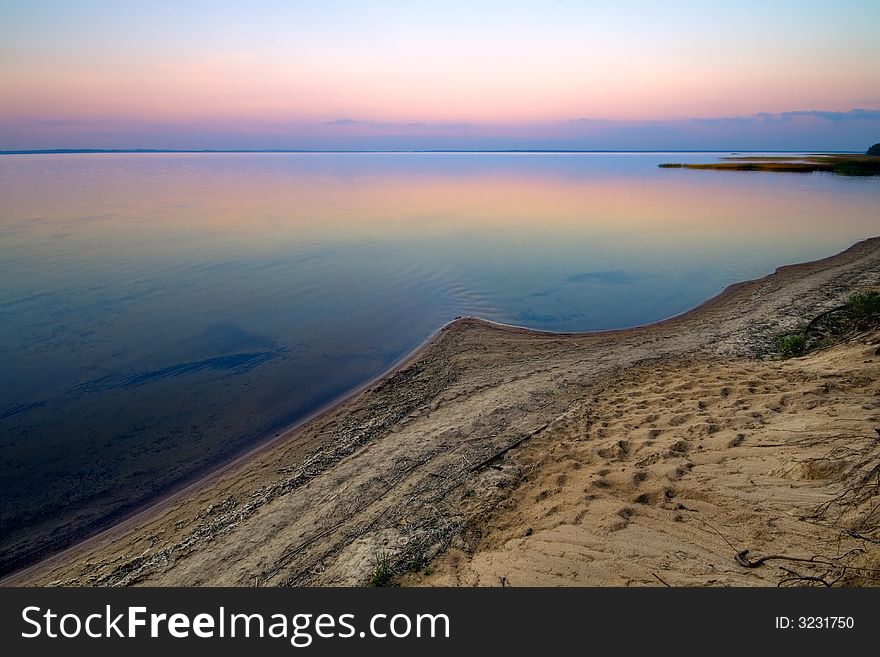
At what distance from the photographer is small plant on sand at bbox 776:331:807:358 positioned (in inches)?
426

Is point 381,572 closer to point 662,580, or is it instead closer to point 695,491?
point 662,580

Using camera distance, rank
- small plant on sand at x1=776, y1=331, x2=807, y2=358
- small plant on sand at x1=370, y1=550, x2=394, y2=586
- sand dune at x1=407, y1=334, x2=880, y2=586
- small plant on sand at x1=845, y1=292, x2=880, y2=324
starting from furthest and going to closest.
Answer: small plant on sand at x1=845, y1=292, x2=880, y2=324
small plant on sand at x1=776, y1=331, x2=807, y2=358
small plant on sand at x1=370, y1=550, x2=394, y2=586
sand dune at x1=407, y1=334, x2=880, y2=586

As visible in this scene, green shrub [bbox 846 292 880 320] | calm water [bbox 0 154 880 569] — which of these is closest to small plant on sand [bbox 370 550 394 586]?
calm water [bbox 0 154 880 569]

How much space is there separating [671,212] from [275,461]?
4299cm

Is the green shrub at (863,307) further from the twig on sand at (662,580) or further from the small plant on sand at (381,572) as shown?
the small plant on sand at (381,572)

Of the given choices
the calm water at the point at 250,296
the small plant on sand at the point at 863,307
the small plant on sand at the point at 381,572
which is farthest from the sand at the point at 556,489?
the small plant on sand at the point at 863,307

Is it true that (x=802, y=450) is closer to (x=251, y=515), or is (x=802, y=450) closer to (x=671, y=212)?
(x=251, y=515)

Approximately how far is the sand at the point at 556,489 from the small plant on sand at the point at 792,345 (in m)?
0.63

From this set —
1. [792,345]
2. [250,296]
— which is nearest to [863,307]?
[792,345]

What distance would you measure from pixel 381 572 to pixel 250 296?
57.5ft

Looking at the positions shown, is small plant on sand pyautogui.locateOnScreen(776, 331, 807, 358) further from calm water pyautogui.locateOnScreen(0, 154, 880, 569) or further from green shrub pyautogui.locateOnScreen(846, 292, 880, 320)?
calm water pyautogui.locateOnScreen(0, 154, 880, 569)

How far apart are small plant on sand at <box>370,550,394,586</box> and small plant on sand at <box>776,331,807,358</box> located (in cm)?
1030

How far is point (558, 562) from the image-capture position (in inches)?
193
